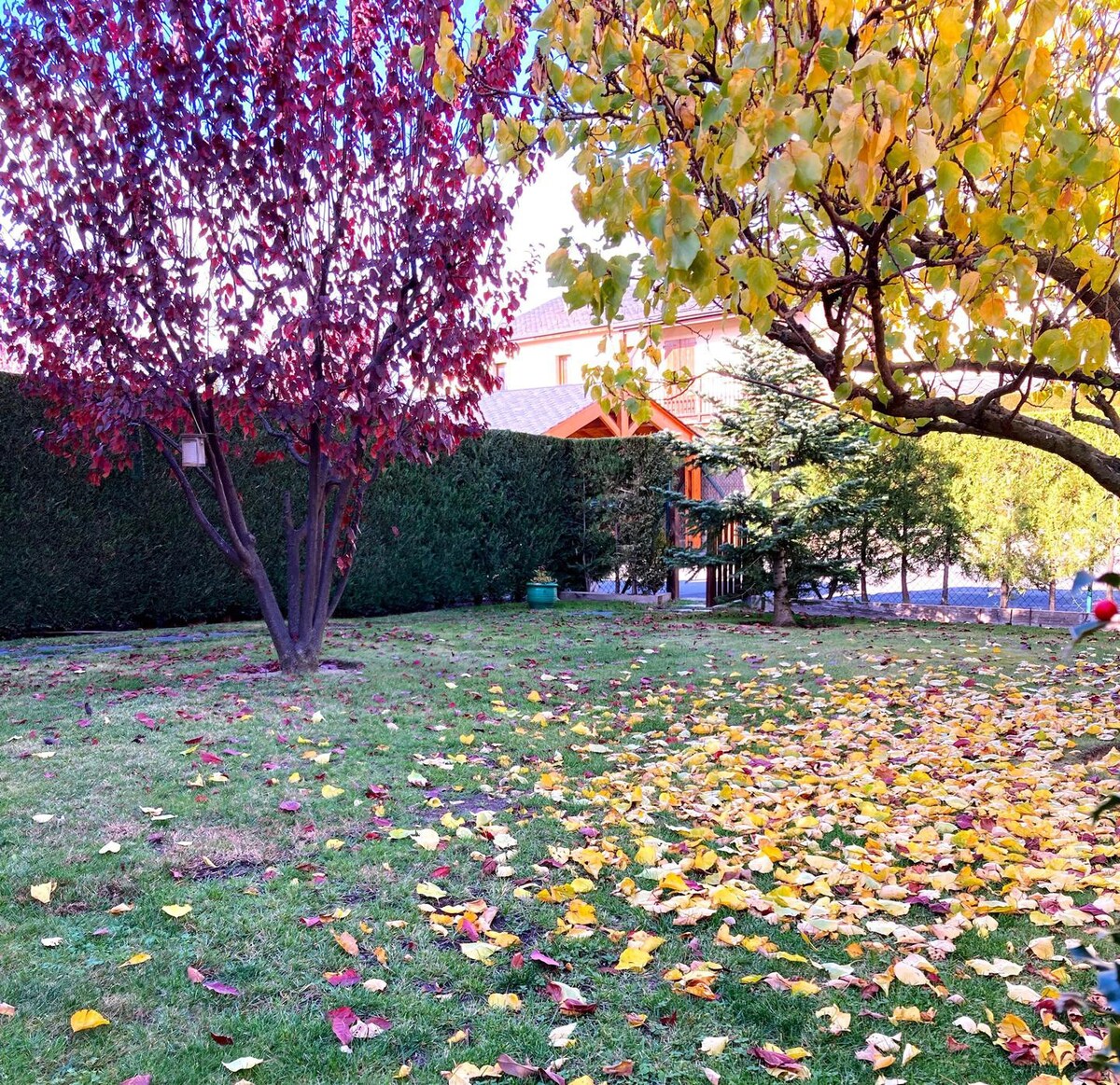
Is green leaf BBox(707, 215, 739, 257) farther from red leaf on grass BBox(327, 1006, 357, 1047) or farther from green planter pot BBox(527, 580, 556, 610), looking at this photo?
green planter pot BBox(527, 580, 556, 610)

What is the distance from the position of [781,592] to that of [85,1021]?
378 inches

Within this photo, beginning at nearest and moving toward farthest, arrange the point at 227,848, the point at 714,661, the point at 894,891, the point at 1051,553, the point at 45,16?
the point at 894,891 → the point at 227,848 → the point at 45,16 → the point at 714,661 → the point at 1051,553

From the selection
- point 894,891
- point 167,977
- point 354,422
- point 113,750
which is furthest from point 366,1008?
point 354,422

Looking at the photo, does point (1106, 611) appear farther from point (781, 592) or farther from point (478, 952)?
point (781, 592)

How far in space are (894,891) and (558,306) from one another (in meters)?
29.5

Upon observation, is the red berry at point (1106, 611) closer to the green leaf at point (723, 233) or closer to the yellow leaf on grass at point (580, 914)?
the green leaf at point (723, 233)

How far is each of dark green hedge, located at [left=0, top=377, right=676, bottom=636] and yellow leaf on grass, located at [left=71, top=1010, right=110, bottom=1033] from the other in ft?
23.9

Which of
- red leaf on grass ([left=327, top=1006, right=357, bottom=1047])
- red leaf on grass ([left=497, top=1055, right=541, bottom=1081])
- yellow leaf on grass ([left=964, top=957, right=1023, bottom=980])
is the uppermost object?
yellow leaf on grass ([left=964, top=957, right=1023, bottom=980])

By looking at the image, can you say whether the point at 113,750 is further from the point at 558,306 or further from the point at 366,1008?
the point at 558,306

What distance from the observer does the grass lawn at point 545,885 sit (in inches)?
76.5

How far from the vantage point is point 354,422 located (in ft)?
19.4

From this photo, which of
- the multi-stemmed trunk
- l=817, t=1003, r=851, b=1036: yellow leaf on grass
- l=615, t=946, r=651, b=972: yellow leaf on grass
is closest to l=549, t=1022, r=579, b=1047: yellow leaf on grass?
l=615, t=946, r=651, b=972: yellow leaf on grass

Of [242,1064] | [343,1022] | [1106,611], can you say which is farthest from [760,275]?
[242,1064]

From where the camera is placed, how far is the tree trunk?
10.7 m
